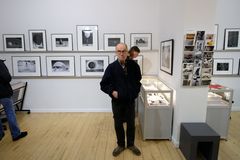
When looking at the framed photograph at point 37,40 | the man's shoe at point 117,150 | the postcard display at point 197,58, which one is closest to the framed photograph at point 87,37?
the framed photograph at point 37,40

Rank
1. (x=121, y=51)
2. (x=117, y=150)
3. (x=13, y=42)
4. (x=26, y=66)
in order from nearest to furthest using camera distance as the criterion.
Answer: (x=121, y=51), (x=117, y=150), (x=13, y=42), (x=26, y=66)

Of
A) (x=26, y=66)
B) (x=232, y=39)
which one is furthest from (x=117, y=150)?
(x=232, y=39)

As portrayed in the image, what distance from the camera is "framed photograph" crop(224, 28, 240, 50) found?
4.18 m

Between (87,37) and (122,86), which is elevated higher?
(87,37)

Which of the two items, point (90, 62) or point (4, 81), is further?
point (90, 62)

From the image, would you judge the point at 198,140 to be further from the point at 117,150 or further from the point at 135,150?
the point at 117,150

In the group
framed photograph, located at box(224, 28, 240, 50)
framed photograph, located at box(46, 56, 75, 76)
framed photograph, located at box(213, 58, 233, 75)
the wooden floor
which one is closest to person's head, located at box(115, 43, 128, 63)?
the wooden floor

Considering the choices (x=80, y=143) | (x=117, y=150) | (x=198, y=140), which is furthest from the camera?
(x=80, y=143)

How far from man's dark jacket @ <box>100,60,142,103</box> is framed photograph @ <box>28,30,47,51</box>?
2.40 m

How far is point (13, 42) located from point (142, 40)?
120 inches

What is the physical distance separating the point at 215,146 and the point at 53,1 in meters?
4.20

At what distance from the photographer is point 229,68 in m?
4.33

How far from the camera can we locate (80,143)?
3.01 m

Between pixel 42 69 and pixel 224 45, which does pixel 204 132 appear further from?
pixel 42 69
